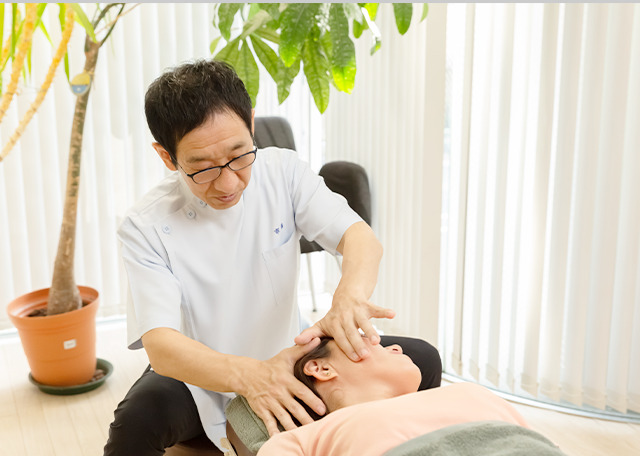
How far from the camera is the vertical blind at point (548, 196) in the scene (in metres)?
2.03

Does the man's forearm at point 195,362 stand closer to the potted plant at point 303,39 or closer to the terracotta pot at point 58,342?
the potted plant at point 303,39

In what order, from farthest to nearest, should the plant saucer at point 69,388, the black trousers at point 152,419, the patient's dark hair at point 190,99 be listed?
the plant saucer at point 69,388 < the black trousers at point 152,419 < the patient's dark hair at point 190,99

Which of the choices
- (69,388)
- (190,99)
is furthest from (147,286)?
(69,388)

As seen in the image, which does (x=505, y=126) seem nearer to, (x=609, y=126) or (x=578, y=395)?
(x=609, y=126)

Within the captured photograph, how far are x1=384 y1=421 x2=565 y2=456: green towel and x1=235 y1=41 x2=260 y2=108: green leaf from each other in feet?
4.38

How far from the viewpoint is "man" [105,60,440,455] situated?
1.38 m

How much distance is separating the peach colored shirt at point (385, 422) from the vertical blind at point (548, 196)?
106 centimetres

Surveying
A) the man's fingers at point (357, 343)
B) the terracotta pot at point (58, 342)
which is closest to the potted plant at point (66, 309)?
the terracotta pot at point (58, 342)

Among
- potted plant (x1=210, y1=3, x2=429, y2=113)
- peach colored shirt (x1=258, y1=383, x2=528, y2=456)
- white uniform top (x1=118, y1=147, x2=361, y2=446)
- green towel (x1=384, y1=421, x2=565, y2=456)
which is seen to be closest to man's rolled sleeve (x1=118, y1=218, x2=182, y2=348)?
white uniform top (x1=118, y1=147, x2=361, y2=446)

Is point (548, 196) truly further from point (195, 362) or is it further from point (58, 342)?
point (58, 342)

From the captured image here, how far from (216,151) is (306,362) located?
19.3 inches

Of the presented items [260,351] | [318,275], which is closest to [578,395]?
[260,351]

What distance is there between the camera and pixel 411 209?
8.57 ft

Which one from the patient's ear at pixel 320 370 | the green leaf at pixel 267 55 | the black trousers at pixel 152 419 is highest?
the green leaf at pixel 267 55
